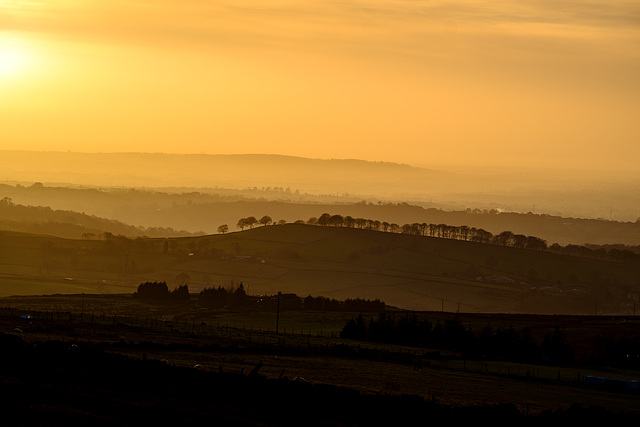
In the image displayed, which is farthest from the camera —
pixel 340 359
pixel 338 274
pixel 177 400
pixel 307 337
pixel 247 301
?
pixel 338 274

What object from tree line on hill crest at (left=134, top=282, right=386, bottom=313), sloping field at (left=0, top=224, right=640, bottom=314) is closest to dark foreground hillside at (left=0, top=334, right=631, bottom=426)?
tree line on hill crest at (left=134, top=282, right=386, bottom=313)

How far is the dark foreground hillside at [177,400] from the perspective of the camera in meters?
33.7

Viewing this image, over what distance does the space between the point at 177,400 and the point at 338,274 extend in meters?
142

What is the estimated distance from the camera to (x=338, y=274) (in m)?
178

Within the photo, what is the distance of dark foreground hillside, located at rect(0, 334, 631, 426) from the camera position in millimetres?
33688

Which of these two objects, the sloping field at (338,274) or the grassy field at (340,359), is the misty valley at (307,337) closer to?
the grassy field at (340,359)

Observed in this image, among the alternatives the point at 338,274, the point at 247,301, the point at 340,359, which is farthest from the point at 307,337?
the point at 338,274

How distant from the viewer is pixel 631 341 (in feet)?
277

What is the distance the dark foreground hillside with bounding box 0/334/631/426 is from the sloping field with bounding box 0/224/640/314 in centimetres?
10606

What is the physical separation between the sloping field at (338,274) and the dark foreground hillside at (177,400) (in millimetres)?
106057

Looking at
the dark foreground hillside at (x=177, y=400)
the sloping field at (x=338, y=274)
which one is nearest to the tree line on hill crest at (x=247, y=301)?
the sloping field at (x=338, y=274)

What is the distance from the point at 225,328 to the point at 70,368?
46.7 meters

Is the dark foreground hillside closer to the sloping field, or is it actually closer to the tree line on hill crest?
the tree line on hill crest

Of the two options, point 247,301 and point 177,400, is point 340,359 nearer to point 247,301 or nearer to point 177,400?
point 177,400
